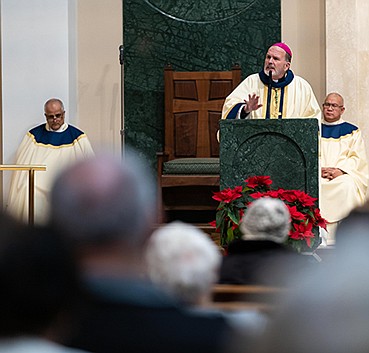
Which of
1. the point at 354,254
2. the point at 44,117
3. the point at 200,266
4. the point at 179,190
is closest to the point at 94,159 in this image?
the point at 200,266

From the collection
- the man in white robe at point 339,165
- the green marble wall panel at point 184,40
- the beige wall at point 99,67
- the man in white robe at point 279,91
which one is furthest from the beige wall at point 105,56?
the man in white robe at point 279,91

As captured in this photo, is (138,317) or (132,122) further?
(132,122)

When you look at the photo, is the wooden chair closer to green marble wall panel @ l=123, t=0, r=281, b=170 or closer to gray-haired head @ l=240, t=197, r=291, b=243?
green marble wall panel @ l=123, t=0, r=281, b=170

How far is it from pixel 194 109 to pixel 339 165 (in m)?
1.85

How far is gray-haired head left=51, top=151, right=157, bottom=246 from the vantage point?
2246 millimetres

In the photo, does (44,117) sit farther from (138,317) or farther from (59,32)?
(138,317)

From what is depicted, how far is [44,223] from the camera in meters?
2.14

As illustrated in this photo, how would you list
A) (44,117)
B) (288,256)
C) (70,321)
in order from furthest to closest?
(44,117) → (288,256) → (70,321)

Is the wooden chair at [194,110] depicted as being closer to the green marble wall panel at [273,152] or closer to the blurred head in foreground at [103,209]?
the green marble wall panel at [273,152]

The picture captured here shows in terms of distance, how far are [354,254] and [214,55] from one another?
9168mm

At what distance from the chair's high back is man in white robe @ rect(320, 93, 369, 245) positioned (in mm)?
1252

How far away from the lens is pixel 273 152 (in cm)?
785

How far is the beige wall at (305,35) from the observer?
11586mm

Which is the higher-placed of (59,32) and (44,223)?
(59,32)
